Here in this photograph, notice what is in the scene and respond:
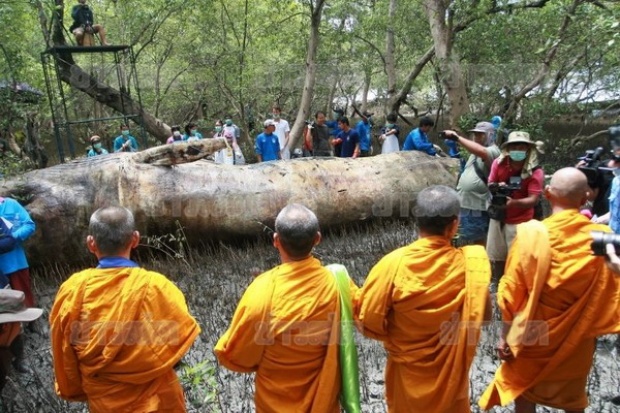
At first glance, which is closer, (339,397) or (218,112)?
(339,397)

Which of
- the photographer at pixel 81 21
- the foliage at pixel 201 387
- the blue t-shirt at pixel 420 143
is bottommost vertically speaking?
the foliage at pixel 201 387

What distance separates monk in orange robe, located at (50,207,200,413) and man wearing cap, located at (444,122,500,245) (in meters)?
2.93

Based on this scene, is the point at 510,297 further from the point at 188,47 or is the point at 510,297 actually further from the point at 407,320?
the point at 188,47

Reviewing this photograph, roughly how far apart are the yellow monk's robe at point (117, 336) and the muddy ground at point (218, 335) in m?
0.33

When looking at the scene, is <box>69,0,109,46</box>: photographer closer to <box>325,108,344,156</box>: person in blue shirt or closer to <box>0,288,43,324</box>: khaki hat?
<box>325,108,344,156</box>: person in blue shirt

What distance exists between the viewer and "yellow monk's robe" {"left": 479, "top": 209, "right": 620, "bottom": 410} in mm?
2324

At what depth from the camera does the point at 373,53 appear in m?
17.5

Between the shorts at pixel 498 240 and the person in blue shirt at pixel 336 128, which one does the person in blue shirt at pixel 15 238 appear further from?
the person in blue shirt at pixel 336 128

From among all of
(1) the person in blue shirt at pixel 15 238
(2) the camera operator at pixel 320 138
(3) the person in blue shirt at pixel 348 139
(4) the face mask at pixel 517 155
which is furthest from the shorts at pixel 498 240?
(2) the camera operator at pixel 320 138

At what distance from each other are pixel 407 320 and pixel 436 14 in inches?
312

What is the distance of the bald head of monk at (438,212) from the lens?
2236mm

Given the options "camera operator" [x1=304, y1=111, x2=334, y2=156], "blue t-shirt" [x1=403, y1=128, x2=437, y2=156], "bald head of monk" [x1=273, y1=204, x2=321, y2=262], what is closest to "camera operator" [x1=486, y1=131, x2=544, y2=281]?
"bald head of monk" [x1=273, y1=204, x2=321, y2=262]

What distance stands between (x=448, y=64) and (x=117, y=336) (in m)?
7.87

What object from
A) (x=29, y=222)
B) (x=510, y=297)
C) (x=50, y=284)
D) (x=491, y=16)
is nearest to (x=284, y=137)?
(x=491, y=16)
